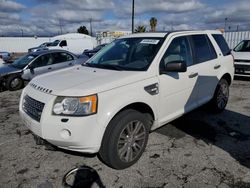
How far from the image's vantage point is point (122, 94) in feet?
10.1

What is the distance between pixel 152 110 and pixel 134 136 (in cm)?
47

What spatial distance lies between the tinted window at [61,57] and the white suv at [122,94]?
18.8ft

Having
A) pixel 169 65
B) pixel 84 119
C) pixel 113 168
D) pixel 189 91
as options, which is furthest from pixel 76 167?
pixel 189 91

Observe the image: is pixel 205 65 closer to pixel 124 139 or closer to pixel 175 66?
pixel 175 66

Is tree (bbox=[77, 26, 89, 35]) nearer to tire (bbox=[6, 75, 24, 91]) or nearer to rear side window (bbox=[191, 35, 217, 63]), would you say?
tire (bbox=[6, 75, 24, 91])

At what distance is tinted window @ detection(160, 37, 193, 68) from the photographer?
3784mm

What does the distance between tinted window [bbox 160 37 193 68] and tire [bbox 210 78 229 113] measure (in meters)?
1.35

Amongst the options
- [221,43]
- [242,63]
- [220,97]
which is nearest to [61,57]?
[221,43]

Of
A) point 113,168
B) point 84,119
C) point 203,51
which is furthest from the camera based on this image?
point 203,51

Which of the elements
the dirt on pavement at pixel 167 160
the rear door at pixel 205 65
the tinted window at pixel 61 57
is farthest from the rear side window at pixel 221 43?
the tinted window at pixel 61 57

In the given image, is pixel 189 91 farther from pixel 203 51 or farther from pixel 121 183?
pixel 121 183

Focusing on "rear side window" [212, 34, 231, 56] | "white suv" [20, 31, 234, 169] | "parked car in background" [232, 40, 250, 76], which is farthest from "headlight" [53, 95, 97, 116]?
"parked car in background" [232, 40, 250, 76]

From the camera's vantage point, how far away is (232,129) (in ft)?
15.2

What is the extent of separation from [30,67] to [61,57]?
1367 millimetres
